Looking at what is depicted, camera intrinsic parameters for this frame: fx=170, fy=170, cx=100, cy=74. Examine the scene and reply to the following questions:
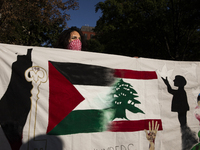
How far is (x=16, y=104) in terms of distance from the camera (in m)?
2.20

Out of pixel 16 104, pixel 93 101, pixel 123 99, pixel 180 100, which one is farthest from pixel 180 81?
pixel 16 104

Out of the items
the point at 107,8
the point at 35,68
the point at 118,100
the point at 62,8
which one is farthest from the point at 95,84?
the point at 107,8

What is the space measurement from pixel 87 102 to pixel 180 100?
5.87 feet

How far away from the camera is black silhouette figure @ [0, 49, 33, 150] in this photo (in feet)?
6.97

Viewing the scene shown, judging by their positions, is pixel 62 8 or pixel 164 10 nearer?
pixel 62 8

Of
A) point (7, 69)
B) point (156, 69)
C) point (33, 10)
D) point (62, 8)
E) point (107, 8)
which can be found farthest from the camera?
point (107, 8)

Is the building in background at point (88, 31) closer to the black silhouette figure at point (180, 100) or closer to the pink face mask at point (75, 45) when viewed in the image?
the pink face mask at point (75, 45)

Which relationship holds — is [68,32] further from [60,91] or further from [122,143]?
[122,143]

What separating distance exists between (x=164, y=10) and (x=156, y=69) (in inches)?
483

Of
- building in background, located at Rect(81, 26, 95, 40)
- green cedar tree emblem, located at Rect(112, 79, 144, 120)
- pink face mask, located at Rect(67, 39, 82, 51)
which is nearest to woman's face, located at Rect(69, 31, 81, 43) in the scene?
pink face mask, located at Rect(67, 39, 82, 51)

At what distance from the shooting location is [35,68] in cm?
238

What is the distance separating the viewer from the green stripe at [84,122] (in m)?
2.38

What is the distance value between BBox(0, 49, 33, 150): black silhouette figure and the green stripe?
42 centimetres

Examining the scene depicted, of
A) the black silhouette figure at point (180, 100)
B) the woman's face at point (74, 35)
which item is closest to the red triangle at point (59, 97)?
the woman's face at point (74, 35)
